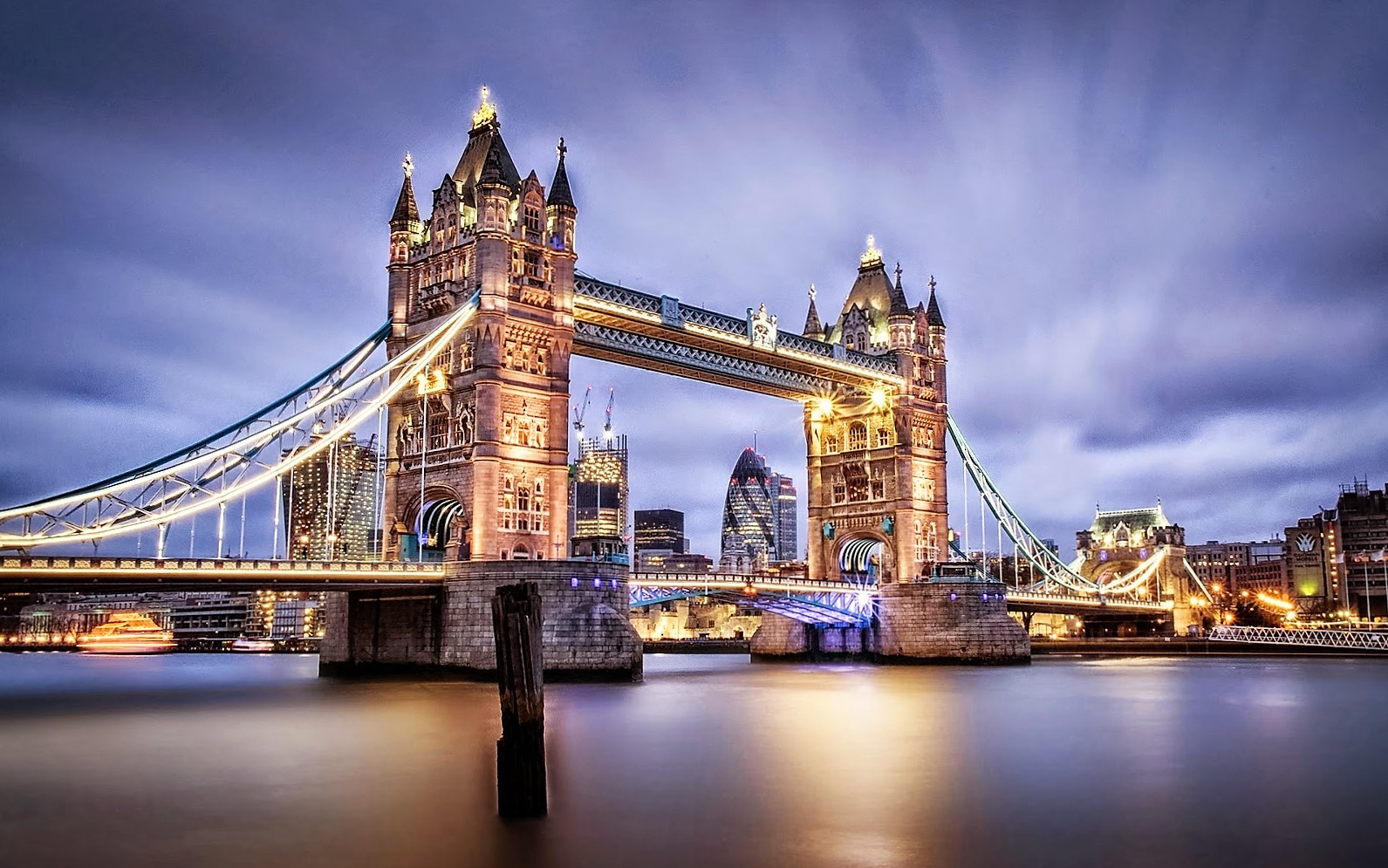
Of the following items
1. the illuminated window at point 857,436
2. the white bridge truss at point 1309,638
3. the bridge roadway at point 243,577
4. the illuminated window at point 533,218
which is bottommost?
the white bridge truss at point 1309,638

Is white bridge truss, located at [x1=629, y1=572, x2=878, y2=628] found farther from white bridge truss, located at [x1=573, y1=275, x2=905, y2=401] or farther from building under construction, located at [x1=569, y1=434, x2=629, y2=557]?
building under construction, located at [x1=569, y1=434, x2=629, y2=557]

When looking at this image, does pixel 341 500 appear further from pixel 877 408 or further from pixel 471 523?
pixel 471 523

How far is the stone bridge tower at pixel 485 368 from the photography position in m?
48.1

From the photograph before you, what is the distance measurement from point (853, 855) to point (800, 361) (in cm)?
4855

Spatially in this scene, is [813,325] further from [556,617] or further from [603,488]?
[603,488]

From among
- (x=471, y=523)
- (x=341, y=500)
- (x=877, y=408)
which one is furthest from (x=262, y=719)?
(x=341, y=500)

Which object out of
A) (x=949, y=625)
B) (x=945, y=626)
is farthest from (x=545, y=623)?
(x=949, y=625)

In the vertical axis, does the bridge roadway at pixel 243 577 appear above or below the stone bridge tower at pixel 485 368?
below

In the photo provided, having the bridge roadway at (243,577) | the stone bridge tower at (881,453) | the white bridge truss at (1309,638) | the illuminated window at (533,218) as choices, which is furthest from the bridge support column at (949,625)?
the illuminated window at (533,218)

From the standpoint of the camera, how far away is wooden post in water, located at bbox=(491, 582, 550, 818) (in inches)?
721

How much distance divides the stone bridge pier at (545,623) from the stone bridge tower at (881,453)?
2648 centimetres

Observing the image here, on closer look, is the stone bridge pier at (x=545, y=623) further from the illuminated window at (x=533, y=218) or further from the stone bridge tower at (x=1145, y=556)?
the stone bridge tower at (x=1145, y=556)

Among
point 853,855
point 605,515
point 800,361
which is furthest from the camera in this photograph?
point 605,515

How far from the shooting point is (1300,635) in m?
80.0
